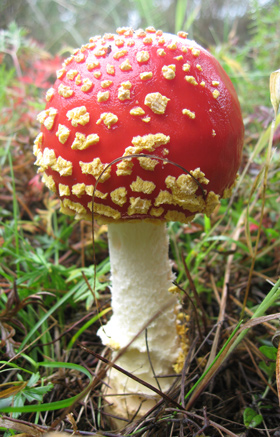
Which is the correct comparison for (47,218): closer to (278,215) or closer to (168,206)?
(168,206)

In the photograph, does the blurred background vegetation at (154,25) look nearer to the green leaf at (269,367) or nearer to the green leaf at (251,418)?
the green leaf at (269,367)

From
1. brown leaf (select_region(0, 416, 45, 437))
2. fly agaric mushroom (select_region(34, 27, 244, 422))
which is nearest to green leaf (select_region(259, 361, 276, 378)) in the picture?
fly agaric mushroom (select_region(34, 27, 244, 422))

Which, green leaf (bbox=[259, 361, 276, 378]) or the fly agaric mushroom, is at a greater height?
the fly agaric mushroom

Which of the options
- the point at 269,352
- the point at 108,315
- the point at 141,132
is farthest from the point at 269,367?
the point at 141,132

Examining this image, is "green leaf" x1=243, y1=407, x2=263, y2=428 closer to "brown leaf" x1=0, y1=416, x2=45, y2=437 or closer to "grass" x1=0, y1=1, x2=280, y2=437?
"grass" x1=0, y1=1, x2=280, y2=437

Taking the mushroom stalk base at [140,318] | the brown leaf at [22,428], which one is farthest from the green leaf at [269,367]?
the brown leaf at [22,428]

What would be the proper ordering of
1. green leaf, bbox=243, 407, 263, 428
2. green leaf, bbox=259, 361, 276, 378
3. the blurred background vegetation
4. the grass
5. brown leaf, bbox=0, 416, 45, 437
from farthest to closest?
the blurred background vegetation → green leaf, bbox=259, 361, 276, 378 → green leaf, bbox=243, 407, 263, 428 → the grass → brown leaf, bbox=0, 416, 45, 437

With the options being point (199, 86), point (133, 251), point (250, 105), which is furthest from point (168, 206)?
point (250, 105)
